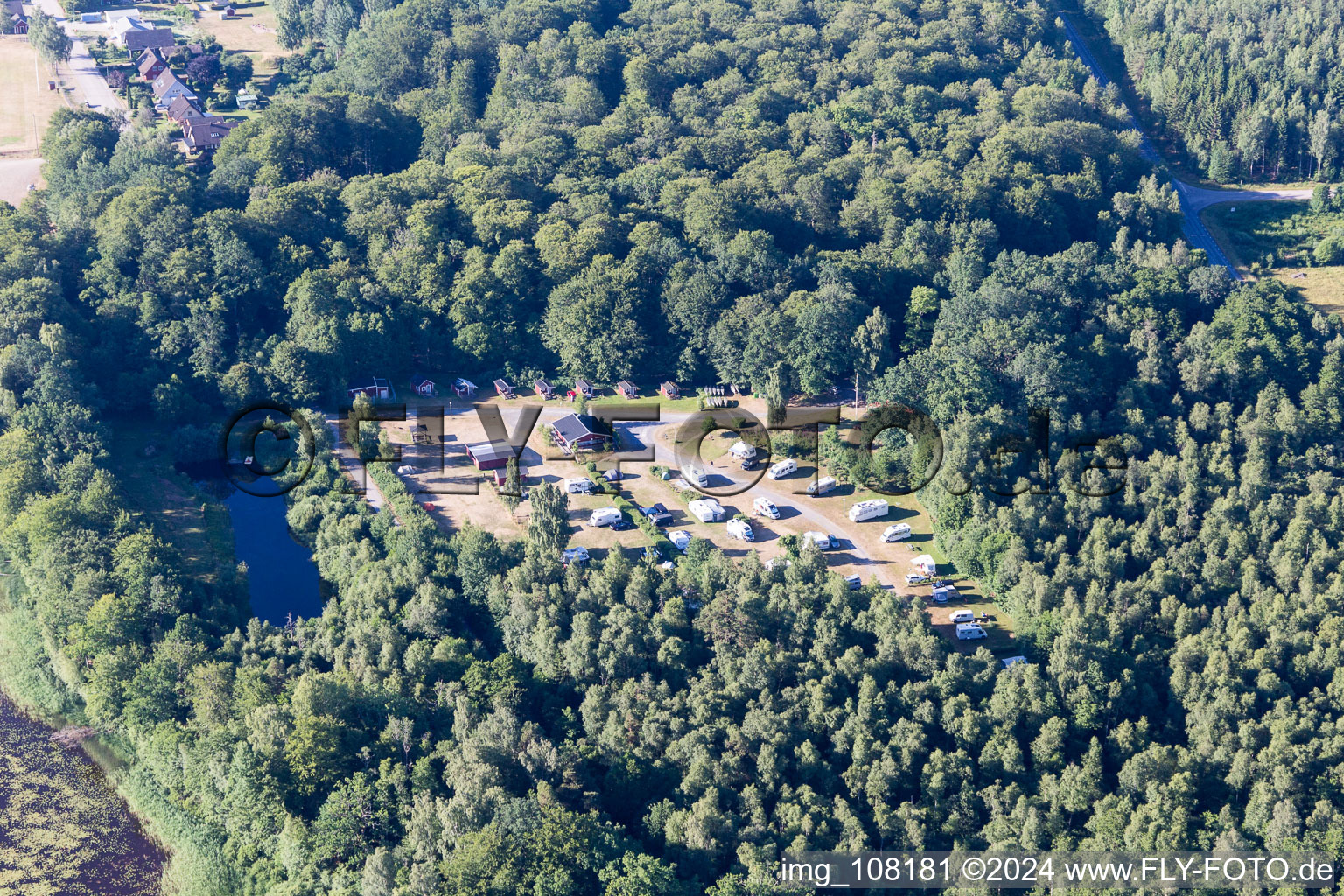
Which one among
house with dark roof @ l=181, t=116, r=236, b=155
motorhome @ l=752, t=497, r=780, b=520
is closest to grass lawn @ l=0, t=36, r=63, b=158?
house with dark roof @ l=181, t=116, r=236, b=155

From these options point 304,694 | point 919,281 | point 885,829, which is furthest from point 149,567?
point 919,281

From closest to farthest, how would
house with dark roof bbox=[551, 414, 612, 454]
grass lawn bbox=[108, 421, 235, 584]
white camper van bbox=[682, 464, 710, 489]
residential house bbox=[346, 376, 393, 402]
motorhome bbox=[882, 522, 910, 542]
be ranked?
motorhome bbox=[882, 522, 910, 542]
grass lawn bbox=[108, 421, 235, 584]
white camper van bbox=[682, 464, 710, 489]
house with dark roof bbox=[551, 414, 612, 454]
residential house bbox=[346, 376, 393, 402]

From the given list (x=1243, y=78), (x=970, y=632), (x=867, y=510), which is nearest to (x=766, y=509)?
(x=867, y=510)

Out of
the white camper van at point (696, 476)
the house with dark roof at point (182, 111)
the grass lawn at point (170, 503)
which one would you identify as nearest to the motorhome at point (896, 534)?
the white camper van at point (696, 476)

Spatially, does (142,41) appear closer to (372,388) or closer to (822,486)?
(372,388)

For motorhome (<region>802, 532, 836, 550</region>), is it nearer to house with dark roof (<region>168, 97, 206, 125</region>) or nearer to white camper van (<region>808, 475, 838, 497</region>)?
white camper van (<region>808, 475, 838, 497</region>)

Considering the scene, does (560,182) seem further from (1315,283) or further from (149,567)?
(1315,283)
